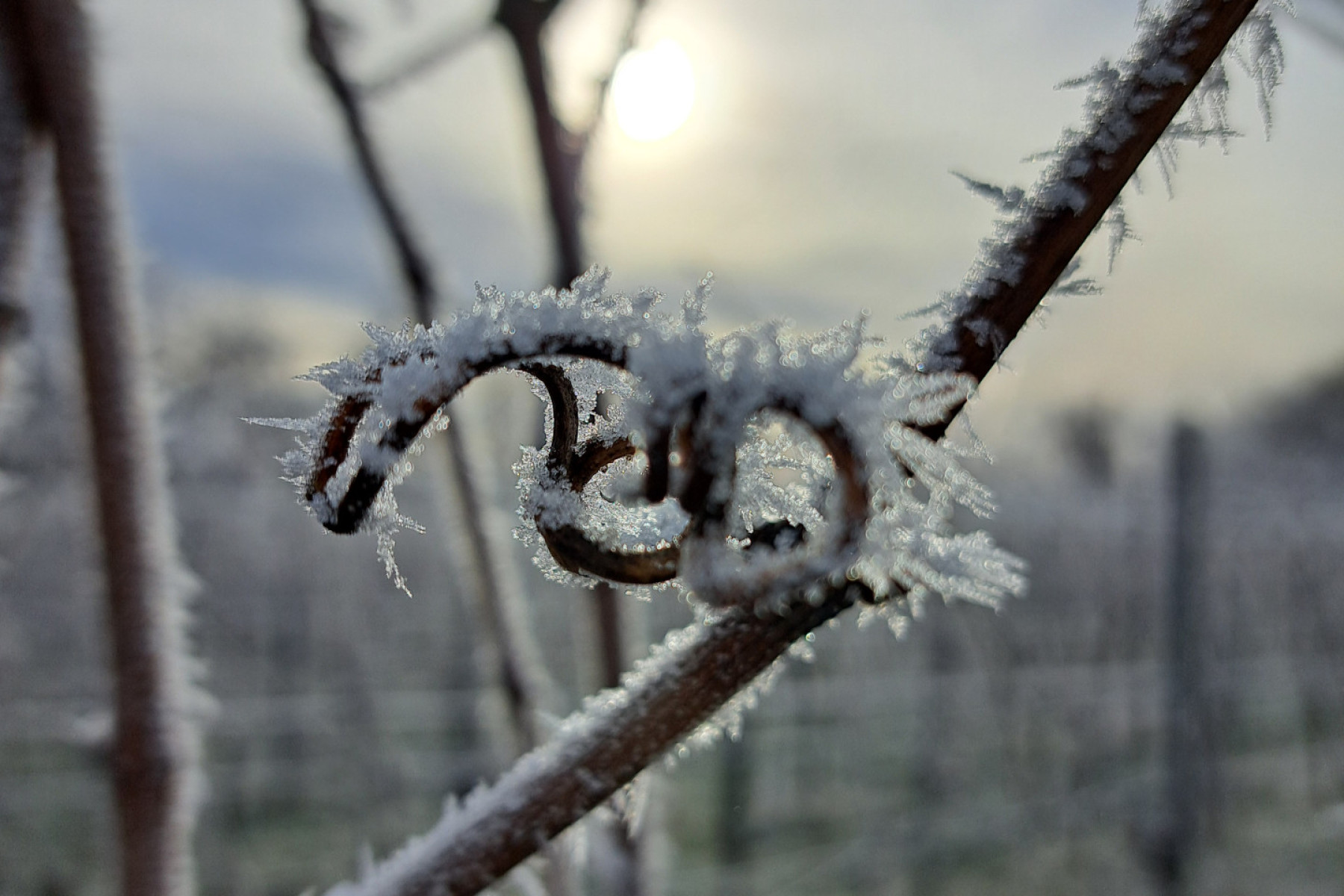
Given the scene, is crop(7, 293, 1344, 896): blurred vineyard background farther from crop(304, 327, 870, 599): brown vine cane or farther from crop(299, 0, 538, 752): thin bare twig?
crop(304, 327, 870, 599): brown vine cane

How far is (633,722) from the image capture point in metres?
0.32

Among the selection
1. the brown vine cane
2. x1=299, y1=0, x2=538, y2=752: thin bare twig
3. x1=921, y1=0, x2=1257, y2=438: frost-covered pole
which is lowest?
the brown vine cane

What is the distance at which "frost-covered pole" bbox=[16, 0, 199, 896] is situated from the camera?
1.76ft

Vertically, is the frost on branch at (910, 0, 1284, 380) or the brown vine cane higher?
the frost on branch at (910, 0, 1284, 380)

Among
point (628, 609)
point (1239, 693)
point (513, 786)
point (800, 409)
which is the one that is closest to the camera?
point (800, 409)

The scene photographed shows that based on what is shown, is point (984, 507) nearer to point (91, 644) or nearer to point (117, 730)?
point (117, 730)

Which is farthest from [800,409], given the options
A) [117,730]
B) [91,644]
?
[91,644]

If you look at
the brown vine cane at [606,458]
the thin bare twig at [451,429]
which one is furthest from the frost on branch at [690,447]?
the thin bare twig at [451,429]

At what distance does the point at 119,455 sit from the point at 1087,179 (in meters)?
0.53

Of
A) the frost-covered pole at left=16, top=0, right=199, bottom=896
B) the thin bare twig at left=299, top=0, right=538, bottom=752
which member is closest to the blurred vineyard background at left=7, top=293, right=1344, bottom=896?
Result: the thin bare twig at left=299, top=0, right=538, bottom=752

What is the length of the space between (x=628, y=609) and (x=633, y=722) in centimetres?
71

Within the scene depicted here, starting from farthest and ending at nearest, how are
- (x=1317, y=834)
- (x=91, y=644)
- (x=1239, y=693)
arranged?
(x=1239, y=693), (x=91, y=644), (x=1317, y=834)

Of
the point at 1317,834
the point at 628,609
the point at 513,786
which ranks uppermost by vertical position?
the point at 628,609

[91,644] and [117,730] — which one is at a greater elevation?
[91,644]
